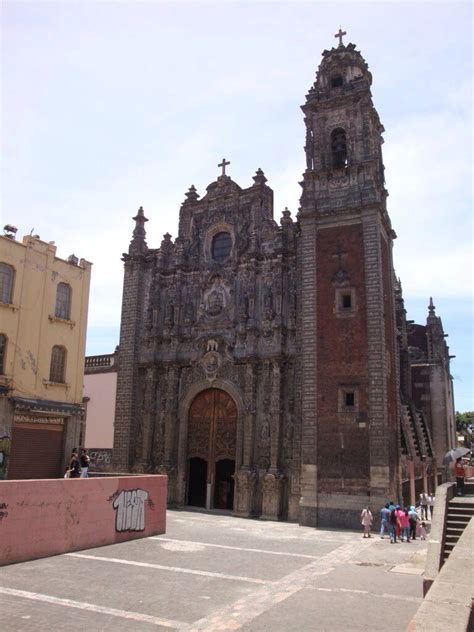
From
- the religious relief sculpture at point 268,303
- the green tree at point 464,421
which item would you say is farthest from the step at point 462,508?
the green tree at point 464,421

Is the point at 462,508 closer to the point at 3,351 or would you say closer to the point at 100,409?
the point at 3,351

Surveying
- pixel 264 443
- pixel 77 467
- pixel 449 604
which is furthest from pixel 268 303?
pixel 449 604

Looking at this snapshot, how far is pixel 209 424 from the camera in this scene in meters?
31.7

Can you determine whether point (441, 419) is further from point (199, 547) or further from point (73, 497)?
point (73, 497)

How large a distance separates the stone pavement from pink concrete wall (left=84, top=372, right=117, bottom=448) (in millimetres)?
16719

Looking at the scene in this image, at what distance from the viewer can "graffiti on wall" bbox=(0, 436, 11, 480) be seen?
955 inches

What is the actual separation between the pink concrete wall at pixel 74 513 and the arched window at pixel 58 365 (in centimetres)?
927

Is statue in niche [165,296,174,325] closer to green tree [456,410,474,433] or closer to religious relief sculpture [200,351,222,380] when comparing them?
religious relief sculpture [200,351,222,380]

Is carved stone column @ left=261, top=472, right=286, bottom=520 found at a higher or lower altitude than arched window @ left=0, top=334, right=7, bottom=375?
lower

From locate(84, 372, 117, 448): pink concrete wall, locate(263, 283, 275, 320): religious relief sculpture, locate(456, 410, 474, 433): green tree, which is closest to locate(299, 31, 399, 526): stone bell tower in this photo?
locate(263, 283, 275, 320): religious relief sculpture

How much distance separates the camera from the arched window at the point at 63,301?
28641mm

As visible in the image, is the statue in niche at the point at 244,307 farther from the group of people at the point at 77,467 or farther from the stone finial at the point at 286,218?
the group of people at the point at 77,467

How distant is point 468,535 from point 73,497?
40.0 ft

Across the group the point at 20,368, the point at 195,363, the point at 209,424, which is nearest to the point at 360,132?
the point at 195,363
